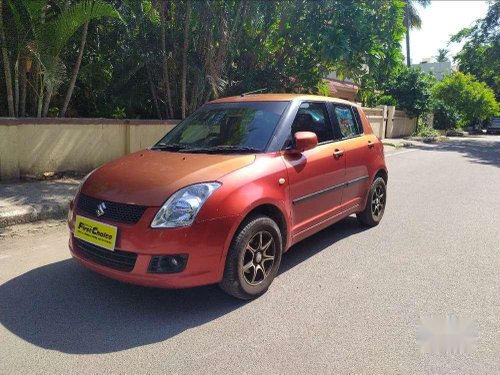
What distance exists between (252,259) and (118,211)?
1136mm

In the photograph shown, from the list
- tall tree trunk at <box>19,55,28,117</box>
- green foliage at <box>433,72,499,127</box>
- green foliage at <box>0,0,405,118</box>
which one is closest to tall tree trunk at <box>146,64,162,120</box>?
green foliage at <box>0,0,405,118</box>

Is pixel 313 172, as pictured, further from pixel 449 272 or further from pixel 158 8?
pixel 158 8

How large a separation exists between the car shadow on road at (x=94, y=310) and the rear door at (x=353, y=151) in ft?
7.07

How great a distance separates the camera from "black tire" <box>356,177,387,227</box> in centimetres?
558

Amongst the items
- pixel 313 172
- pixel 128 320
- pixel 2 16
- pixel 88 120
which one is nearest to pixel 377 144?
pixel 313 172

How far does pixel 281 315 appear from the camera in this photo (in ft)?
10.9

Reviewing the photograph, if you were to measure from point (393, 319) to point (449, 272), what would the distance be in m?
1.33

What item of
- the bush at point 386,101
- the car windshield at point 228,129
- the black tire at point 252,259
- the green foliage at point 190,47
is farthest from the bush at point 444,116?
the black tire at point 252,259

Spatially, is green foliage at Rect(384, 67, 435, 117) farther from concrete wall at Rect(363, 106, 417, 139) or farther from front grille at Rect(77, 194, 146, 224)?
front grille at Rect(77, 194, 146, 224)

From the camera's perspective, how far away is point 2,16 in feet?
23.0

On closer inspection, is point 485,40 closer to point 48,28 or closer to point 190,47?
point 190,47

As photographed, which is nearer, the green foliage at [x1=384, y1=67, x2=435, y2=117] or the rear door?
the rear door

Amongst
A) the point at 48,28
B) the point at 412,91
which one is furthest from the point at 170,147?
the point at 412,91

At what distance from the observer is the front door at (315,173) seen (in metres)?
4.03
